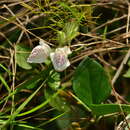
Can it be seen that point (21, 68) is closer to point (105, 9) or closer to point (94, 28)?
point (94, 28)

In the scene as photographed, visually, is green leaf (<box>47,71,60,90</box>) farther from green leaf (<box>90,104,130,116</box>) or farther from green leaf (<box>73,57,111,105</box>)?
green leaf (<box>90,104,130,116</box>)

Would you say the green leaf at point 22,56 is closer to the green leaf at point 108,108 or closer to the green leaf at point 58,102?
the green leaf at point 58,102

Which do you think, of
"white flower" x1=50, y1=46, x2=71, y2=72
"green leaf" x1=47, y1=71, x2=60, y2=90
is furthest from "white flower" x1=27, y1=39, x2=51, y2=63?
"green leaf" x1=47, y1=71, x2=60, y2=90

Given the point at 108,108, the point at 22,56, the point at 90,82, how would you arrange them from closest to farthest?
1. the point at 108,108
2. the point at 90,82
3. the point at 22,56

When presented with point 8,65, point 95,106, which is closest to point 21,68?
point 8,65

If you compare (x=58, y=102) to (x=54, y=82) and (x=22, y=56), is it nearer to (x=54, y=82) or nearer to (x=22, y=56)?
(x=54, y=82)

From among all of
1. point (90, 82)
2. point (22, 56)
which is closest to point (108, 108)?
point (90, 82)
